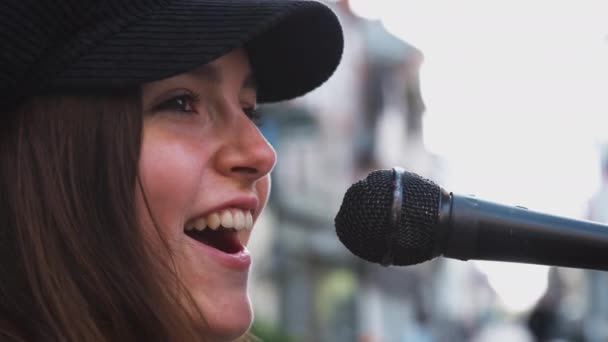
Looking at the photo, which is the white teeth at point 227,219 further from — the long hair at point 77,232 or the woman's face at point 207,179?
the long hair at point 77,232

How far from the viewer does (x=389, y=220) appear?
5.80 ft

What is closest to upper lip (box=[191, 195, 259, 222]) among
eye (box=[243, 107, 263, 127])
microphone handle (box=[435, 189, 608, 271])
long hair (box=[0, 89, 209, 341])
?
long hair (box=[0, 89, 209, 341])

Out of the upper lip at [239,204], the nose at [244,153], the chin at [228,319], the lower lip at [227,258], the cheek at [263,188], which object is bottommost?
the chin at [228,319]

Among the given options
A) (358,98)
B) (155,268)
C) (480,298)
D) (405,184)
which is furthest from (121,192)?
(480,298)

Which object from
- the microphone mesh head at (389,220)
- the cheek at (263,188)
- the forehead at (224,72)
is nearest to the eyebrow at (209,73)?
the forehead at (224,72)

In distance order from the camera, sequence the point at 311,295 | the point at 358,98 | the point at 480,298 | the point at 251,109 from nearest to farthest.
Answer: the point at 251,109, the point at 311,295, the point at 358,98, the point at 480,298

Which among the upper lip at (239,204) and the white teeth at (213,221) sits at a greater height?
the upper lip at (239,204)

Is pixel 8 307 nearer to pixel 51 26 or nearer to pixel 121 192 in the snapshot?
pixel 121 192

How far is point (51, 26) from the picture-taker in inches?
69.8

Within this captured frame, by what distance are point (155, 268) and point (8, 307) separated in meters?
0.27

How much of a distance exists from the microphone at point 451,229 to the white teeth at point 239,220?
288 millimetres

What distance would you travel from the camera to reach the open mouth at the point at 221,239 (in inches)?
81.3

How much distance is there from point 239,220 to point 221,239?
0.27 feet

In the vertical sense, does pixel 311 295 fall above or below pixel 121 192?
below
